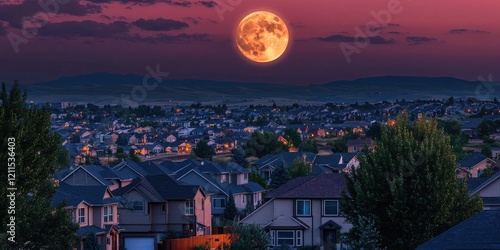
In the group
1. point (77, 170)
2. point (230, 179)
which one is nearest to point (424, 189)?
point (77, 170)

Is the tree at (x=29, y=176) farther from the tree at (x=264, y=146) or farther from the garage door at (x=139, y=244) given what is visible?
the tree at (x=264, y=146)

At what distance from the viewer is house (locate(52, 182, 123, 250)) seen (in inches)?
→ 2120

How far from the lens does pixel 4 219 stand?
111 ft

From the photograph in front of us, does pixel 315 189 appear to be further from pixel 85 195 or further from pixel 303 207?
pixel 85 195

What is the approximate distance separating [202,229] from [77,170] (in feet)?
34.7

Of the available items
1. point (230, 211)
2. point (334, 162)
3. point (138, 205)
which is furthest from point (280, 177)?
point (138, 205)

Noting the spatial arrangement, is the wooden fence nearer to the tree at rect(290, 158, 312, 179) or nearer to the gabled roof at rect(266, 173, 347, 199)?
the gabled roof at rect(266, 173, 347, 199)

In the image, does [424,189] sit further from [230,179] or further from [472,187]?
[230,179]

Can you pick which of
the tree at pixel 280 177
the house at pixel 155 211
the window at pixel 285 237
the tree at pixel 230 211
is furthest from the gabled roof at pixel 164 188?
the tree at pixel 280 177

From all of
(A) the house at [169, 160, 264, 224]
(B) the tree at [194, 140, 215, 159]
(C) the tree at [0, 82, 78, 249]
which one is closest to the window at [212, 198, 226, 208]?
(A) the house at [169, 160, 264, 224]

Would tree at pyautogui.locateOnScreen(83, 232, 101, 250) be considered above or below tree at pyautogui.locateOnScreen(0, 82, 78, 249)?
below

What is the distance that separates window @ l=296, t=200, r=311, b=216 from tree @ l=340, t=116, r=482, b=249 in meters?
13.9

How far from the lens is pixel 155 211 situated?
61562 mm

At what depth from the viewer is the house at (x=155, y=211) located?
5988cm
